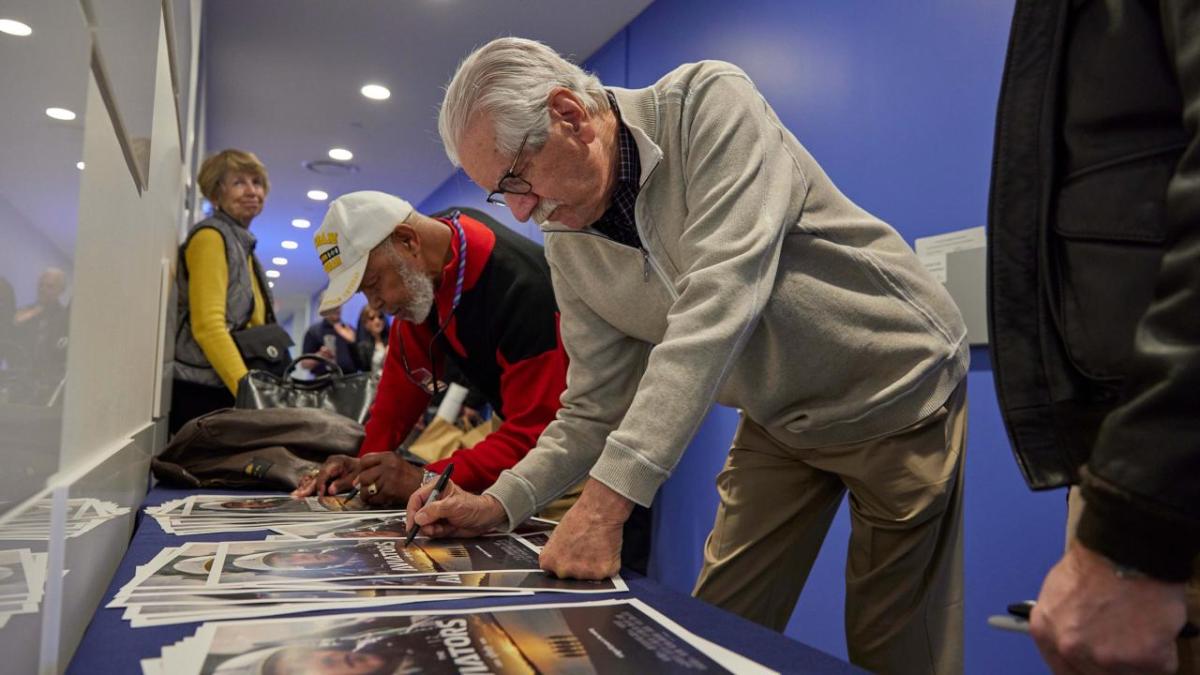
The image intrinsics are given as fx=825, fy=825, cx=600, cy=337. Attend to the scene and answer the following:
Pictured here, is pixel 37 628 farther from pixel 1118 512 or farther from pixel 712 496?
pixel 712 496

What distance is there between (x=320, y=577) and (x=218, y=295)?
1.79 meters

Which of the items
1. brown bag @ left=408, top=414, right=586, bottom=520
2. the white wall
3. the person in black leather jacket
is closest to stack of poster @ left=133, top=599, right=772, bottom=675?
the white wall

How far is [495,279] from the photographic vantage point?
1.68m

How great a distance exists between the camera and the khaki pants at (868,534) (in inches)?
44.4

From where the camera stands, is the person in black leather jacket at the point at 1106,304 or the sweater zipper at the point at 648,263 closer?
the person in black leather jacket at the point at 1106,304

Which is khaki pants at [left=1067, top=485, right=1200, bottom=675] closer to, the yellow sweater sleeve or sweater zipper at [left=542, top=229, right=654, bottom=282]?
sweater zipper at [left=542, top=229, right=654, bottom=282]

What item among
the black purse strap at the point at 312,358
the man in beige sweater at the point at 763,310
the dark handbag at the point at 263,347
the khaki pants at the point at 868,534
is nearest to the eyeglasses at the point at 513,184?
the man in beige sweater at the point at 763,310

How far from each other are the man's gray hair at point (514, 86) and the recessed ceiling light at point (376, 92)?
13.0 ft

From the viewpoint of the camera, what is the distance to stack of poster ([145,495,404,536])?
1.16m

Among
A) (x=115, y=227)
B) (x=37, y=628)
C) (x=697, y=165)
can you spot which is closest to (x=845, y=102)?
(x=697, y=165)

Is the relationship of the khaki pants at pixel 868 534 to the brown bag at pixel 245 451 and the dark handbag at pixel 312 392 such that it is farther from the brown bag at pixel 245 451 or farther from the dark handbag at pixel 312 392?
the dark handbag at pixel 312 392

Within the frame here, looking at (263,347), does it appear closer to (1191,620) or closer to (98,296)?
(98,296)

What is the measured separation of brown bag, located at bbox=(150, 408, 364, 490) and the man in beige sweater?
78cm

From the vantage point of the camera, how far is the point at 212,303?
7.63 feet
